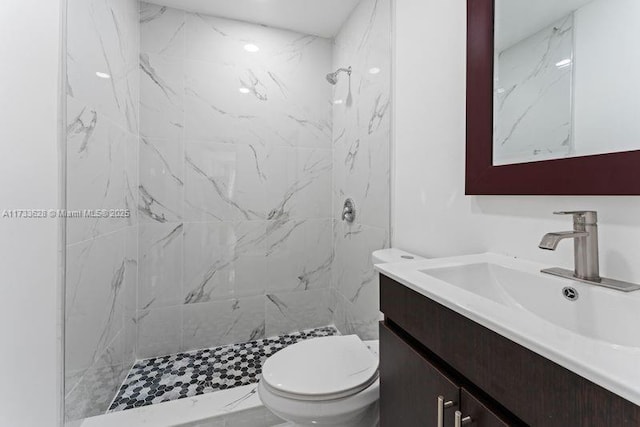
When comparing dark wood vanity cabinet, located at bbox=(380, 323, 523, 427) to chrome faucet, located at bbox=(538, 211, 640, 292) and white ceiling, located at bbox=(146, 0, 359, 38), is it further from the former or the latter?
white ceiling, located at bbox=(146, 0, 359, 38)

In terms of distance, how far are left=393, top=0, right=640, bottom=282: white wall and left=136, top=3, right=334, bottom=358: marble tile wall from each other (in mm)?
880

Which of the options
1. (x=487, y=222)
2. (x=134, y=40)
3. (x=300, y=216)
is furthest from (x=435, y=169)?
(x=134, y=40)

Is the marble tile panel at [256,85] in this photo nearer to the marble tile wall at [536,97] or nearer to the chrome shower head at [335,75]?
the chrome shower head at [335,75]

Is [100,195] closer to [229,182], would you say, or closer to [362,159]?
[229,182]

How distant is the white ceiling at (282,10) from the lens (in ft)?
6.07

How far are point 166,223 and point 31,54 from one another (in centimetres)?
112

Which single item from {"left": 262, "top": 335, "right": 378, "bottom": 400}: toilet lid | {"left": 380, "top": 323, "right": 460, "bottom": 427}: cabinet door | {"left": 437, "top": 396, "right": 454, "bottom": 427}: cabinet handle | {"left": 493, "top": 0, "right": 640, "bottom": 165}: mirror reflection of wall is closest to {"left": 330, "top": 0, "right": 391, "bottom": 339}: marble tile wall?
{"left": 262, "top": 335, "right": 378, "bottom": 400}: toilet lid

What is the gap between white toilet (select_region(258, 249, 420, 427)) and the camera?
3.26 ft

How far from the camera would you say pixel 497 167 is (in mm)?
948

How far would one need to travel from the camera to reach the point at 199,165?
1.97 meters

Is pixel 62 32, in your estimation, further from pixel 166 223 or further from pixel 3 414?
pixel 3 414

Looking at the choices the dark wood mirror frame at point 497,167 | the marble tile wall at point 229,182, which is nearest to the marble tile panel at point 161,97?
the marble tile wall at point 229,182

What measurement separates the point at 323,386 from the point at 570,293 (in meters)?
0.78

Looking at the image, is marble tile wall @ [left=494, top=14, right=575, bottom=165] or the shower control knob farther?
the shower control knob
